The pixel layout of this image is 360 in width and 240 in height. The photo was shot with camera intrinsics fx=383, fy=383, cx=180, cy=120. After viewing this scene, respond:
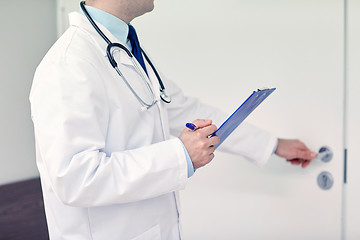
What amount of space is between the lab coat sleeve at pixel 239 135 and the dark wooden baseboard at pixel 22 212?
73 centimetres

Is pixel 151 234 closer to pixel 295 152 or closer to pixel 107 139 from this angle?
pixel 107 139

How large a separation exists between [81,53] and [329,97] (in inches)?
29.2

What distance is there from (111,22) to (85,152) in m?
0.37

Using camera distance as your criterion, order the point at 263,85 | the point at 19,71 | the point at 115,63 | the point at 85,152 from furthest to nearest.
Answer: the point at 19,71 → the point at 263,85 → the point at 115,63 → the point at 85,152

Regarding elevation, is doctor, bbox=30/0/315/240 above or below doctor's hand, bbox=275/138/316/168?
above

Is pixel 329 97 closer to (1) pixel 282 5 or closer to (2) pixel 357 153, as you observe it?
(2) pixel 357 153

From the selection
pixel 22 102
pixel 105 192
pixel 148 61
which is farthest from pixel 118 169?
pixel 22 102

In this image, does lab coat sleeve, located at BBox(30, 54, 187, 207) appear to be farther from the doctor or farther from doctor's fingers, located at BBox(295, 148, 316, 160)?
doctor's fingers, located at BBox(295, 148, 316, 160)

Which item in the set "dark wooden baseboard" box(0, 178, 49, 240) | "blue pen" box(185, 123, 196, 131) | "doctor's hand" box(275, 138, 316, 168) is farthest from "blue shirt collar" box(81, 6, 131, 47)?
"dark wooden baseboard" box(0, 178, 49, 240)

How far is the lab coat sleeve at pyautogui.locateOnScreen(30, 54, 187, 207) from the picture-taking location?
0.75 m

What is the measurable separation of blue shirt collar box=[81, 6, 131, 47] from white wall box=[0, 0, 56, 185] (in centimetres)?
68

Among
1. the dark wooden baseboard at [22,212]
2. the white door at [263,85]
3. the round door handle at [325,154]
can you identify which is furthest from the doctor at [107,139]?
the dark wooden baseboard at [22,212]

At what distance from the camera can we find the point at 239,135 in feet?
3.94

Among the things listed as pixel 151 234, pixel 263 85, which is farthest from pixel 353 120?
pixel 151 234
